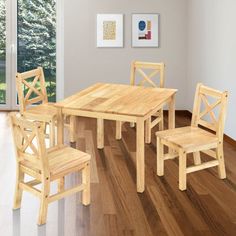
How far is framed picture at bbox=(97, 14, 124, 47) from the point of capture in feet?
23.1

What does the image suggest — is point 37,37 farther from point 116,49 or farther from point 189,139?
point 189,139

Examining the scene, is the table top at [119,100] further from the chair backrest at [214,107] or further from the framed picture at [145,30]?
the framed picture at [145,30]

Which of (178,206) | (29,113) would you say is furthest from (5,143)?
(178,206)

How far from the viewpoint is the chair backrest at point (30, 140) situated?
336cm

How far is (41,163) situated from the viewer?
11.2ft

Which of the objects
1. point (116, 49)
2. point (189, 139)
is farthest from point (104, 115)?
point (116, 49)

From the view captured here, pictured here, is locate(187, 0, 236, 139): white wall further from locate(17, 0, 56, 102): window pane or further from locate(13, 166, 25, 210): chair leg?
locate(13, 166, 25, 210): chair leg

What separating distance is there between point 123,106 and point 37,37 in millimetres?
3443

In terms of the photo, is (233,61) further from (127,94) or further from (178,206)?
(178,206)

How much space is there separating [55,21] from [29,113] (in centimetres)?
265

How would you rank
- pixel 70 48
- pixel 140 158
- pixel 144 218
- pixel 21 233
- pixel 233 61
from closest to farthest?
pixel 21 233
pixel 144 218
pixel 140 158
pixel 233 61
pixel 70 48

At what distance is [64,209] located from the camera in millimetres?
3770

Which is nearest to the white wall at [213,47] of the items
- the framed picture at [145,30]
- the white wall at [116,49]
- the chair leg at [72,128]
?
the white wall at [116,49]

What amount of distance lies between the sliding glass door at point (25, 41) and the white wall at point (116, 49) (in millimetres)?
429
